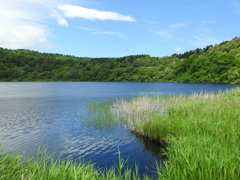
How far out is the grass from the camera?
22.6 feet

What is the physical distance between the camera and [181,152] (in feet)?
27.5

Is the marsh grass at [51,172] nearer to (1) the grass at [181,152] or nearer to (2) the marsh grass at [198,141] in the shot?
(1) the grass at [181,152]

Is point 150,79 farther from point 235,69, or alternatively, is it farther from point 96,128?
point 96,128

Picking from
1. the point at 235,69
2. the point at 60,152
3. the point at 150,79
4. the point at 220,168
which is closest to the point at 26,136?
the point at 60,152

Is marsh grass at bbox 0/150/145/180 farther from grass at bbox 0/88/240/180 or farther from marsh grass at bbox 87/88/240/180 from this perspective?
marsh grass at bbox 87/88/240/180

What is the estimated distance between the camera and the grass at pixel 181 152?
6891mm

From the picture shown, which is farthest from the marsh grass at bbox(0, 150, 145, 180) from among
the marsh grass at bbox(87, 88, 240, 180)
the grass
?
the marsh grass at bbox(87, 88, 240, 180)

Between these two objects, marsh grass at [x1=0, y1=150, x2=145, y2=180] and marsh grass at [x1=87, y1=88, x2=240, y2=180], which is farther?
marsh grass at [x1=87, y1=88, x2=240, y2=180]

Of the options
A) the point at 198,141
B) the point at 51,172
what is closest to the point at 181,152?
the point at 198,141

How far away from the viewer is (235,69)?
392 ft

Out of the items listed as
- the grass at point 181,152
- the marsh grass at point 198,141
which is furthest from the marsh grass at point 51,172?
the marsh grass at point 198,141

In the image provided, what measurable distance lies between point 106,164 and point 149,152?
345 centimetres

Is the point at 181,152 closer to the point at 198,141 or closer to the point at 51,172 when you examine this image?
the point at 198,141

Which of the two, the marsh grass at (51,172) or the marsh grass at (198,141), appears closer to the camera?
the marsh grass at (51,172)
